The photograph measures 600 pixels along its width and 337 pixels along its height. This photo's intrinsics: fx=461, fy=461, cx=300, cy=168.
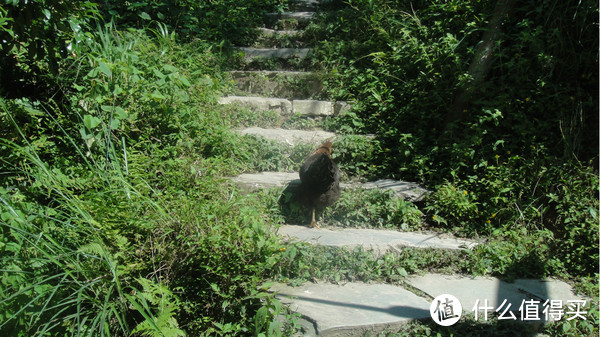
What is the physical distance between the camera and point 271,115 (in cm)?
574

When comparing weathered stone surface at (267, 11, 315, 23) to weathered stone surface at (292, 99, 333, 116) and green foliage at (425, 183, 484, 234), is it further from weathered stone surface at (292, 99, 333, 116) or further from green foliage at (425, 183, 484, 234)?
green foliage at (425, 183, 484, 234)

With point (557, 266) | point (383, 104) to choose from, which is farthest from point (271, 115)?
point (557, 266)

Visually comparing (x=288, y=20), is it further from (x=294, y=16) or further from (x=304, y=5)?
(x=304, y=5)

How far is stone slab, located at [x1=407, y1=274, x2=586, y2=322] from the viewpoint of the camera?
3.28m

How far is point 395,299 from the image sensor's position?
10.5 ft

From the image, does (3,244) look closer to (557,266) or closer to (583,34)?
(557,266)

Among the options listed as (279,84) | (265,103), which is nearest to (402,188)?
(265,103)

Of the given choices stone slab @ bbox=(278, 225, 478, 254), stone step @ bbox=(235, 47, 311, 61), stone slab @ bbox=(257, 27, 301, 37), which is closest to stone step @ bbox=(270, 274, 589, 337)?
stone slab @ bbox=(278, 225, 478, 254)

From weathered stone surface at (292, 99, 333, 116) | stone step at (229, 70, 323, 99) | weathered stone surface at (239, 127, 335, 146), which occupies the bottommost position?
weathered stone surface at (239, 127, 335, 146)

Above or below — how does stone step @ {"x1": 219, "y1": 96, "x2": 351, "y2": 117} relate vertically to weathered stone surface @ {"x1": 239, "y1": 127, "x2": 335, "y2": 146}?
above

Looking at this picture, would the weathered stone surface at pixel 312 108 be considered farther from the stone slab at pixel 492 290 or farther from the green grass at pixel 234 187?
the stone slab at pixel 492 290

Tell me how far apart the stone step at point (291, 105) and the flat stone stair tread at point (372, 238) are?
6.91ft

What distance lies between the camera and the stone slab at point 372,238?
3730 millimetres

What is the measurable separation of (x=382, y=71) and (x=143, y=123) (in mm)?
3006
